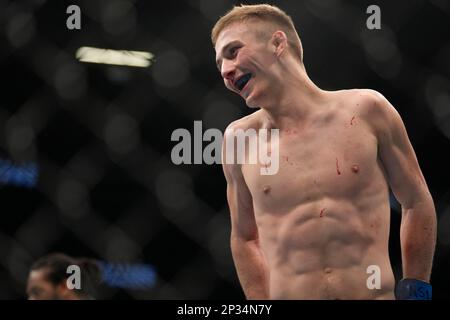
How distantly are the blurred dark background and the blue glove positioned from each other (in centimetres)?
98

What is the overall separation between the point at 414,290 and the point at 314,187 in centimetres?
24

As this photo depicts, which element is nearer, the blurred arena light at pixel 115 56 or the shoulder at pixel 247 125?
the shoulder at pixel 247 125

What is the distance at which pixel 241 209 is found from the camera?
1.30 m

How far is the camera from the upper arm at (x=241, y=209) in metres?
1.29

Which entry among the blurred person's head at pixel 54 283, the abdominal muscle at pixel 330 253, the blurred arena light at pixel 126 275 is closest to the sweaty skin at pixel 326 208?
the abdominal muscle at pixel 330 253

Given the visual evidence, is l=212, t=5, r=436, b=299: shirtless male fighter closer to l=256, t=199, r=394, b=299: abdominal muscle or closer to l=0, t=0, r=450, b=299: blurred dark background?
l=256, t=199, r=394, b=299: abdominal muscle

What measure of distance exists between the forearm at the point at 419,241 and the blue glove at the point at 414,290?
0.01 metres

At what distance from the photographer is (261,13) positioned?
132 centimetres

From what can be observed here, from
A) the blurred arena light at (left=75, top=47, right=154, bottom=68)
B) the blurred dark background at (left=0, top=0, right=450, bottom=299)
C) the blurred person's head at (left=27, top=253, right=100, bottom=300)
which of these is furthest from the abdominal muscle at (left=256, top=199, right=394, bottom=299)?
the blurred arena light at (left=75, top=47, right=154, bottom=68)

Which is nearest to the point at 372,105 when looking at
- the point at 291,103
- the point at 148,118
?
the point at 291,103

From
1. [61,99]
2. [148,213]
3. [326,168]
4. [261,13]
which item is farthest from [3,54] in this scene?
[326,168]

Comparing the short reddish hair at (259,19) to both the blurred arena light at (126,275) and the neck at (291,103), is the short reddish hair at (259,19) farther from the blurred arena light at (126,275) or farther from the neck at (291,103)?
the blurred arena light at (126,275)

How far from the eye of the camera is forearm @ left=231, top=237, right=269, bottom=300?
4.08ft

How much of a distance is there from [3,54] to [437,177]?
1396 mm
